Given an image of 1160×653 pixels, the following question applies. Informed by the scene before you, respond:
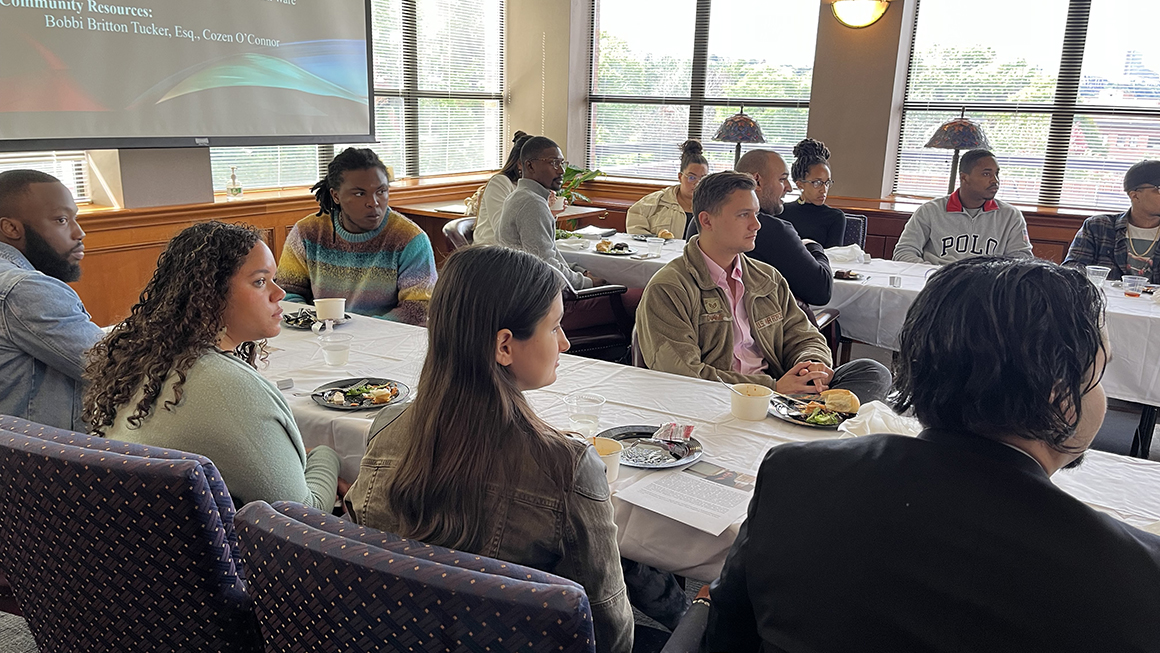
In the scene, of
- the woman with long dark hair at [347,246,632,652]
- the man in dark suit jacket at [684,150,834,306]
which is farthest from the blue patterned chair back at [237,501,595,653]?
the man in dark suit jacket at [684,150,834,306]

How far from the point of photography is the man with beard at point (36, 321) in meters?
1.85

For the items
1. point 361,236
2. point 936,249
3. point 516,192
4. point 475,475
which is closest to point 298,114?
point 516,192

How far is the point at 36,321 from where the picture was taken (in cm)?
186

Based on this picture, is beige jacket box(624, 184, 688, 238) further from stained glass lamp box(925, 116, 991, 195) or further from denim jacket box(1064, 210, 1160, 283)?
denim jacket box(1064, 210, 1160, 283)

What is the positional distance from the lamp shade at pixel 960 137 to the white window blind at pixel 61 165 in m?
5.03

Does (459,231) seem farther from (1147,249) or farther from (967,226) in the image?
(1147,249)

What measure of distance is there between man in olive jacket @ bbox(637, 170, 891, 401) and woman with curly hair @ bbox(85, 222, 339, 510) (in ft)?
3.64

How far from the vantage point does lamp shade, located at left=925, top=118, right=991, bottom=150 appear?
514 centimetres

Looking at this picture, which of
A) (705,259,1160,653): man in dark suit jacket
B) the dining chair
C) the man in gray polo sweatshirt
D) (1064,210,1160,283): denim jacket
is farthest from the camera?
the man in gray polo sweatshirt

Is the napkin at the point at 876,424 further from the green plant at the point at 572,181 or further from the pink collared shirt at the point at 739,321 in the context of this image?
the green plant at the point at 572,181

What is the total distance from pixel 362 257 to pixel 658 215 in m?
2.76

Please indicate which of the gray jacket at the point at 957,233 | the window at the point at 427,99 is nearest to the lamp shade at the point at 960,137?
the gray jacket at the point at 957,233

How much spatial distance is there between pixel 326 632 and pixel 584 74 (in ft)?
22.2

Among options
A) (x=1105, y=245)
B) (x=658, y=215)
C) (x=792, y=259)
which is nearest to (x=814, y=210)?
(x=658, y=215)
